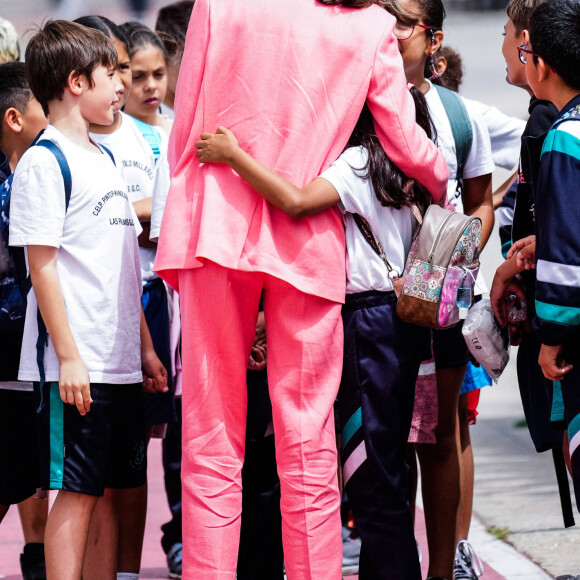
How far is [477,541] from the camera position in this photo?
4805 mm

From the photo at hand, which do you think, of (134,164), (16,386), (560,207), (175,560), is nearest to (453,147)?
(560,207)

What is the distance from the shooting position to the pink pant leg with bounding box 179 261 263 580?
317 centimetres

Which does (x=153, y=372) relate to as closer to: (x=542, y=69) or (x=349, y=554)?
(x=349, y=554)

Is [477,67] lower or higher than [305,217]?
lower

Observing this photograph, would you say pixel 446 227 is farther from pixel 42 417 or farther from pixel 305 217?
pixel 42 417

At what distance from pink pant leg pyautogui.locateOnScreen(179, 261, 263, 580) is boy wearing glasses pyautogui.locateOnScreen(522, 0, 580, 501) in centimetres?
82

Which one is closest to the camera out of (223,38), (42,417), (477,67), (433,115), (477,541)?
(223,38)

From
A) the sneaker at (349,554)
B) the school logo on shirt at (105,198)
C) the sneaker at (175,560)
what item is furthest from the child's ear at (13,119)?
the sneaker at (349,554)

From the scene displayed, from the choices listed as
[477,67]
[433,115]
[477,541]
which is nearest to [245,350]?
[433,115]

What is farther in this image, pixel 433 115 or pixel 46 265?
pixel 433 115

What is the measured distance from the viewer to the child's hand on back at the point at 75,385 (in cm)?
329

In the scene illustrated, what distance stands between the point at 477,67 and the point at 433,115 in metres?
12.4

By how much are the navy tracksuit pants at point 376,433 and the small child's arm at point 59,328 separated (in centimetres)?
78

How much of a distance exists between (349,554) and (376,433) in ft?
5.04
